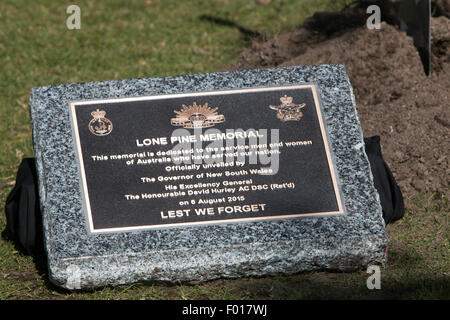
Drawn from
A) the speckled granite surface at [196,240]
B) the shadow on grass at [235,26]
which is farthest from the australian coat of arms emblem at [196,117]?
the shadow on grass at [235,26]

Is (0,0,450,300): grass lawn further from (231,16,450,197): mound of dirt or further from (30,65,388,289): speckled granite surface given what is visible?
(231,16,450,197): mound of dirt

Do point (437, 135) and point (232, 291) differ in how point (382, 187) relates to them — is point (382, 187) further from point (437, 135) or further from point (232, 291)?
point (232, 291)

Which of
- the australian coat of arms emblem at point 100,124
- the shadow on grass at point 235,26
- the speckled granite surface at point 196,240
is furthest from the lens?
the shadow on grass at point 235,26

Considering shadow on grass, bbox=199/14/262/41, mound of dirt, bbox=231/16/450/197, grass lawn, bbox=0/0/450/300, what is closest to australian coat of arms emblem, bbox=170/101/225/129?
grass lawn, bbox=0/0/450/300

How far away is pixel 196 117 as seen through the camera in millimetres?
3879

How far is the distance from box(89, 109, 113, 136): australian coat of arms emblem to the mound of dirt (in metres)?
2.11

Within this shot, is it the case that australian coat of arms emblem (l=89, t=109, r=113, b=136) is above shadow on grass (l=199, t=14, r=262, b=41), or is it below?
below

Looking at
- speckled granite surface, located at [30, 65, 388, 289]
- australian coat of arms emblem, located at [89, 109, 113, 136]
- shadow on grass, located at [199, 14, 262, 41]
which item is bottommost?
speckled granite surface, located at [30, 65, 388, 289]

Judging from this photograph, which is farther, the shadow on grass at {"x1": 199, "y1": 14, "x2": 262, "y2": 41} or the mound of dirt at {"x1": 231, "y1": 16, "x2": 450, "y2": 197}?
the shadow on grass at {"x1": 199, "y1": 14, "x2": 262, "y2": 41}

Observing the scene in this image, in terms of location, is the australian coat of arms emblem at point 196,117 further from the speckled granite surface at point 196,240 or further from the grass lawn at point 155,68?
the grass lawn at point 155,68

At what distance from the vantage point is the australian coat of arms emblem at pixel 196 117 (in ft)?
12.7

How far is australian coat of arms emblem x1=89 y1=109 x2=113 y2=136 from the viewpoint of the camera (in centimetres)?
382

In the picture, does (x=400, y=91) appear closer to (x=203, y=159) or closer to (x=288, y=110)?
(x=288, y=110)

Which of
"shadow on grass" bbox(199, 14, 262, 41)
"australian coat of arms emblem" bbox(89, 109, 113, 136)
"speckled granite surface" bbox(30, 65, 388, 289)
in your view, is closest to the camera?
"speckled granite surface" bbox(30, 65, 388, 289)
